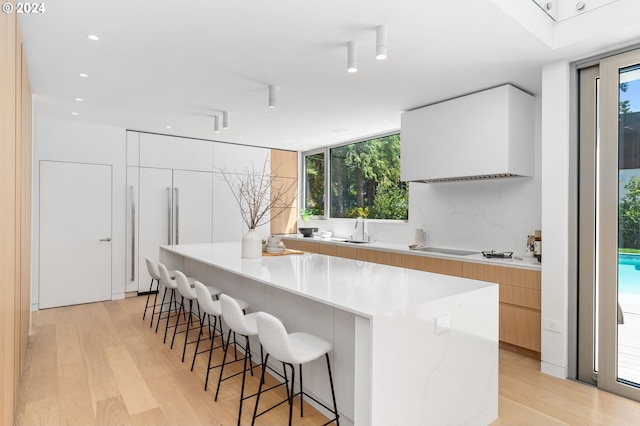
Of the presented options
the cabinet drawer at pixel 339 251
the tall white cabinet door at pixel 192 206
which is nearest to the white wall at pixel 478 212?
the cabinet drawer at pixel 339 251

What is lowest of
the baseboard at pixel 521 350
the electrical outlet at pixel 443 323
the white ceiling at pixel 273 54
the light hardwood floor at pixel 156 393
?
the light hardwood floor at pixel 156 393

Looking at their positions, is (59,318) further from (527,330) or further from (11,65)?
(527,330)

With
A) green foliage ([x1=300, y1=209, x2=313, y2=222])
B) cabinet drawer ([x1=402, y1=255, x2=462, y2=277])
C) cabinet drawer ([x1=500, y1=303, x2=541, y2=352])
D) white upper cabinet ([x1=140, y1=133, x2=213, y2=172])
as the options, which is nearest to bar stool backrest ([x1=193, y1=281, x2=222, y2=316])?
cabinet drawer ([x1=402, y1=255, x2=462, y2=277])

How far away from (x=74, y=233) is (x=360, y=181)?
429 cm

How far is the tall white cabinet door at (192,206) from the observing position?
586cm

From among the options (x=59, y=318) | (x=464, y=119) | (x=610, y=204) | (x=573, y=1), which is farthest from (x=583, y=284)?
(x=59, y=318)

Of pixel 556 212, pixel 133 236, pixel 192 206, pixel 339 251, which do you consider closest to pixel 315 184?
pixel 339 251

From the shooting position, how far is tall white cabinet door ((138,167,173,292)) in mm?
5551

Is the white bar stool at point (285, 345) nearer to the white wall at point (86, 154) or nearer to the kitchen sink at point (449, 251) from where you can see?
the kitchen sink at point (449, 251)

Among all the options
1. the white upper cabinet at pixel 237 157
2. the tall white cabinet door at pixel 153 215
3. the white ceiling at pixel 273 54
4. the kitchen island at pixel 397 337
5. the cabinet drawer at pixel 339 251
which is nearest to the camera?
the kitchen island at pixel 397 337

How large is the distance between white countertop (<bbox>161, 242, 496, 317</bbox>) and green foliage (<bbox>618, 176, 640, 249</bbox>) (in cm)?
122

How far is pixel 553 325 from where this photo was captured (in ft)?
9.66

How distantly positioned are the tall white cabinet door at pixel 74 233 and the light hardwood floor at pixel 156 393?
1.37 meters

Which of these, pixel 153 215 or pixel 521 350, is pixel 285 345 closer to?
pixel 521 350
